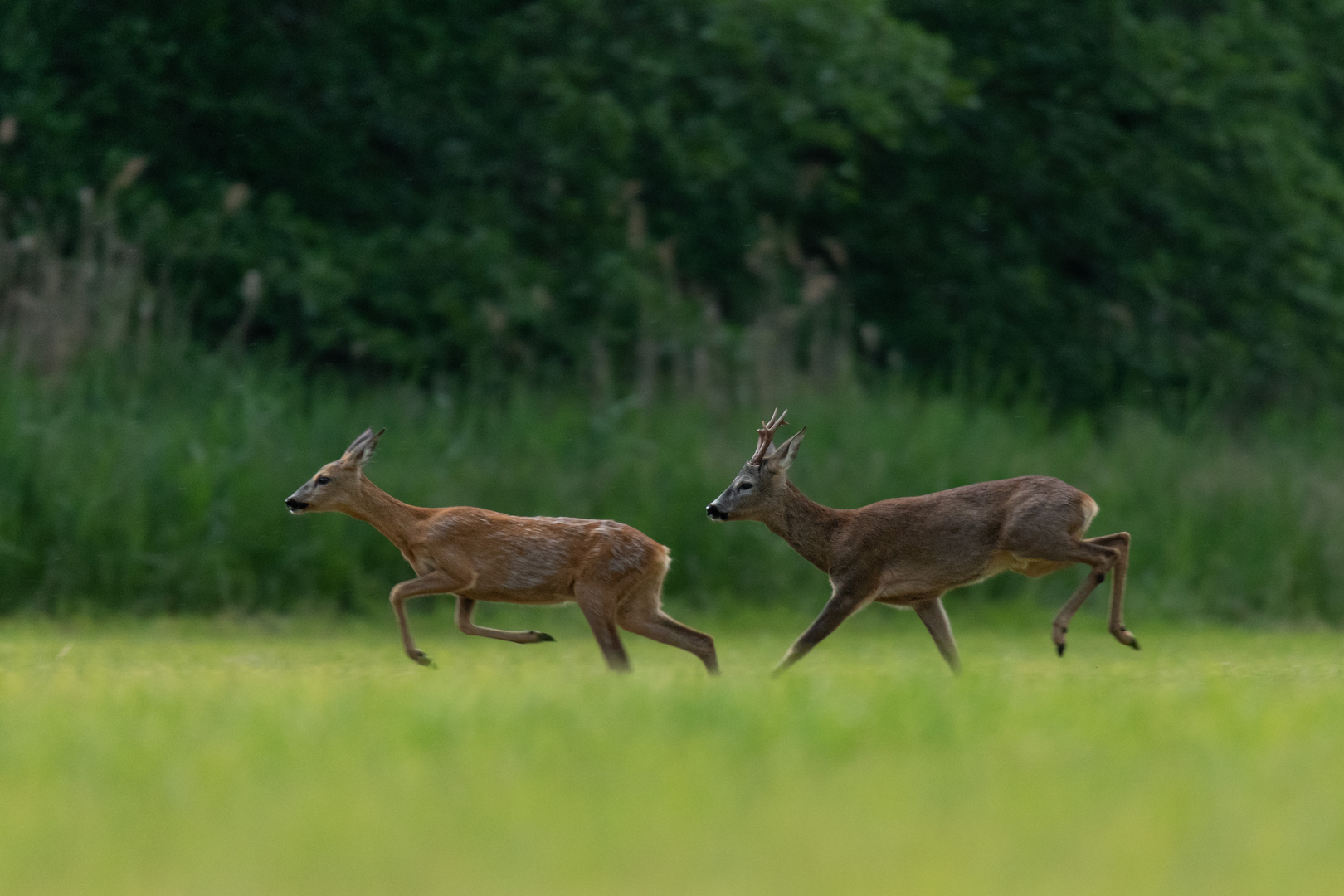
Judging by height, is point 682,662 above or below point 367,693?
below

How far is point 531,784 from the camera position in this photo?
16.0ft

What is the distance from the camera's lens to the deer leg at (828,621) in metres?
8.10

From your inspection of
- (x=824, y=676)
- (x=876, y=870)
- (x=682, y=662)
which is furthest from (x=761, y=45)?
(x=876, y=870)

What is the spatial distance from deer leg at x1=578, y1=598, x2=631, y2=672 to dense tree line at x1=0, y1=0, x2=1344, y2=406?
8.82 m

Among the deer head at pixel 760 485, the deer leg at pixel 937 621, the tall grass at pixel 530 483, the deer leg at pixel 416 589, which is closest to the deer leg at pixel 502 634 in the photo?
the deer leg at pixel 416 589

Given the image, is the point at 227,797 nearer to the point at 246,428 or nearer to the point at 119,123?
the point at 246,428

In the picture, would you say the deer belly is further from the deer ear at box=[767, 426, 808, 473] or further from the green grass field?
the deer ear at box=[767, 426, 808, 473]

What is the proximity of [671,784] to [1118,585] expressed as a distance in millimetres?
4164

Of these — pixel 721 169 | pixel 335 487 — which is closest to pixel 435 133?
pixel 721 169

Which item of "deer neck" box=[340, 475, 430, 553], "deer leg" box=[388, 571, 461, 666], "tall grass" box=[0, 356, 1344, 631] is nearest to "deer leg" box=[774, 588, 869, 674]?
"deer leg" box=[388, 571, 461, 666]

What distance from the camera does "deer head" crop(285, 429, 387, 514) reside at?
8555mm

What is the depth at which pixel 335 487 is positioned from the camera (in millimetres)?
8586

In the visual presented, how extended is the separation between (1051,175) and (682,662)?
42.7ft

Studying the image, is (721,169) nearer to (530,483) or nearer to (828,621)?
(530,483)
